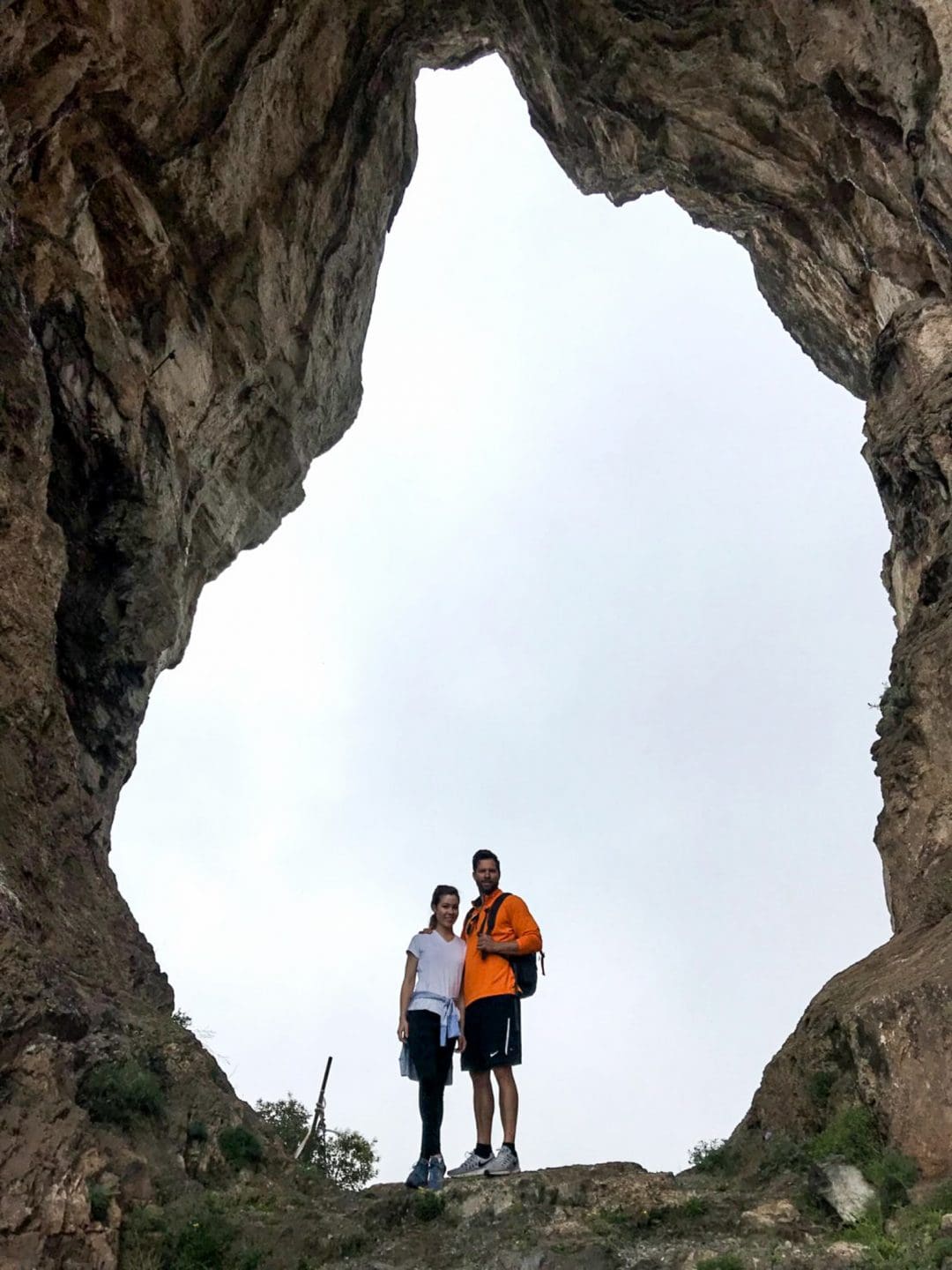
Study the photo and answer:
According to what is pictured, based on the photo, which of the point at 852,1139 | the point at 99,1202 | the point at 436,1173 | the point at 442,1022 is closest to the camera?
the point at 99,1202

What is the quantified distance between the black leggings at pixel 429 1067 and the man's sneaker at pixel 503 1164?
1.65 ft

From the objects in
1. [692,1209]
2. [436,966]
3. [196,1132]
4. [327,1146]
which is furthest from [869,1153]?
[327,1146]

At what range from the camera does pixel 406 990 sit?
917 centimetres

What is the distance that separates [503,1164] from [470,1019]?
1.23 meters

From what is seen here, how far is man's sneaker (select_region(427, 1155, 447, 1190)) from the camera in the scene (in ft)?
27.7

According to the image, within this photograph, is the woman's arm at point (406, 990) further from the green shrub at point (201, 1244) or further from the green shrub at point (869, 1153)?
the green shrub at point (869, 1153)

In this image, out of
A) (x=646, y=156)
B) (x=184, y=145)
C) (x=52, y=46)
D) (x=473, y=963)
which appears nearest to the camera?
(x=473, y=963)

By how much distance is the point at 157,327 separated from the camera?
17656 millimetres

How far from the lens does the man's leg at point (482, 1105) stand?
920 centimetres

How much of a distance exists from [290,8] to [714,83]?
843 centimetres

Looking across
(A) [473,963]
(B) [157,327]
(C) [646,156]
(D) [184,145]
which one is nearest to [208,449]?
(B) [157,327]

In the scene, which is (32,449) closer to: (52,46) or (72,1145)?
(52,46)

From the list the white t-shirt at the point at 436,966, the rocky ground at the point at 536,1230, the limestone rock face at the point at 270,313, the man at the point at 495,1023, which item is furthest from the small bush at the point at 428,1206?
the limestone rock face at the point at 270,313

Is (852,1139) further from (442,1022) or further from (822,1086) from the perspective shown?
(442,1022)
